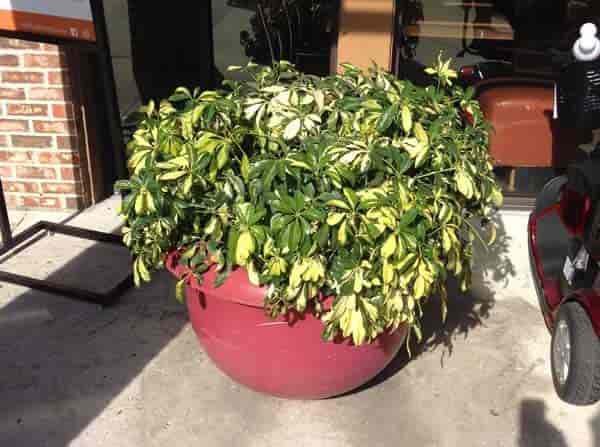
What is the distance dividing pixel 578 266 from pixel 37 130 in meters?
3.22

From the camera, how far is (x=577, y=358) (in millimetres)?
2645

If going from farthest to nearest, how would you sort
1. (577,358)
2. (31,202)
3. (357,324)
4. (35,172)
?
(31,202), (35,172), (577,358), (357,324)

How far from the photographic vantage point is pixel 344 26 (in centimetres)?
361

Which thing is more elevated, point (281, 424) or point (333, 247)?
point (333, 247)

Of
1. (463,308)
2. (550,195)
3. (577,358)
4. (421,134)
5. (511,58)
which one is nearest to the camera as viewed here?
(421,134)

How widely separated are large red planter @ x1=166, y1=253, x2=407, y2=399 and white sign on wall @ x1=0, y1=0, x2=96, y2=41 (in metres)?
1.50

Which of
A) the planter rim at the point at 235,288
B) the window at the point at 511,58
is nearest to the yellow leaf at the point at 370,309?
the planter rim at the point at 235,288

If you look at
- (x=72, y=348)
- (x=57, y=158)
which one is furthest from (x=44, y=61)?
(x=72, y=348)

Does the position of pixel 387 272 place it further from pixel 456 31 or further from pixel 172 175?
pixel 456 31

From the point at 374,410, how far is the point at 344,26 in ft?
6.47

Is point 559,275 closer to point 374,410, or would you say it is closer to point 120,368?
point 374,410

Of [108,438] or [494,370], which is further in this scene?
[494,370]

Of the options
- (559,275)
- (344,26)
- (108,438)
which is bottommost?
(108,438)

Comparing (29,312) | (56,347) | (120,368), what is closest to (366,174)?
(120,368)
